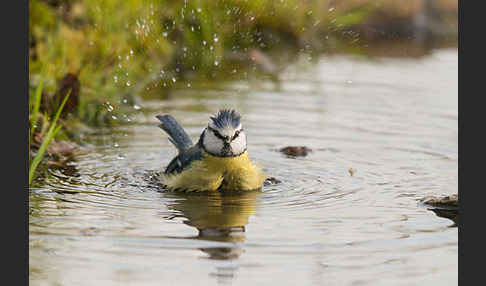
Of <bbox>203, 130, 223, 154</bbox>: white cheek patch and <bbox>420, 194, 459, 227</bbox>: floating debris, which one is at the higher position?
<bbox>203, 130, 223, 154</bbox>: white cheek patch

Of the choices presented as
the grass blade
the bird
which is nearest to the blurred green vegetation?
the grass blade

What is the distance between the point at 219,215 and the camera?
576 centimetres

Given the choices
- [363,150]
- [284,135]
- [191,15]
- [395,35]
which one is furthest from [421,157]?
[395,35]

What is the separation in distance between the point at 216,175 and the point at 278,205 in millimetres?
598

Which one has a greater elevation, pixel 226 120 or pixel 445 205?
pixel 226 120

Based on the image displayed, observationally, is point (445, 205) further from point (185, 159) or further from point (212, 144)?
point (185, 159)

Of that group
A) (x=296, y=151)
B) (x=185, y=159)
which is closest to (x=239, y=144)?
(x=185, y=159)

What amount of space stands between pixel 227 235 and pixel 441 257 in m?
1.32

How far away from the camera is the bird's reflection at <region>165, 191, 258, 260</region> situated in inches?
195

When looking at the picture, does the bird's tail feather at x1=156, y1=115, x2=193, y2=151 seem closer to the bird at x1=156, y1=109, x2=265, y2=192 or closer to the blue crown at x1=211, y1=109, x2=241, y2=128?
the bird at x1=156, y1=109, x2=265, y2=192

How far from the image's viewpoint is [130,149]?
7.85 m

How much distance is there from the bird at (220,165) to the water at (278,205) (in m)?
0.11

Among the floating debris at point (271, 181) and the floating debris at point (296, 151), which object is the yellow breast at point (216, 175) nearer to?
the floating debris at point (271, 181)

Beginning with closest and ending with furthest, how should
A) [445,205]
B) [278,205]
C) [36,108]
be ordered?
[445,205]
[278,205]
[36,108]
